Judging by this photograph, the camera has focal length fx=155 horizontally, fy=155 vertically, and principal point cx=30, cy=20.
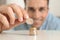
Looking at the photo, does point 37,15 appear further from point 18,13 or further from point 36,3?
point 18,13

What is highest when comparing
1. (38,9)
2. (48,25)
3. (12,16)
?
(12,16)

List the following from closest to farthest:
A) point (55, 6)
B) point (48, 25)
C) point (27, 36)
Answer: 1. point (27, 36)
2. point (48, 25)
3. point (55, 6)

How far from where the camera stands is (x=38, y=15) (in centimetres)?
144

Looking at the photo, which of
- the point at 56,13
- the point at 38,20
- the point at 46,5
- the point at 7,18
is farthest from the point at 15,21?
the point at 56,13

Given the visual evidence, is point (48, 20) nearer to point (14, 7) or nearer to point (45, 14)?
point (45, 14)

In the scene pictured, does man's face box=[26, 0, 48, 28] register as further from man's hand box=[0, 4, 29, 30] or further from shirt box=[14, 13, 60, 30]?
man's hand box=[0, 4, 29, 30]

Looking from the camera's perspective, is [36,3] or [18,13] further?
[36,3]

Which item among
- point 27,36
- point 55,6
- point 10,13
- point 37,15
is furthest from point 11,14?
point 55,6

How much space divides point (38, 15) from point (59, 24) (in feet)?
0.70

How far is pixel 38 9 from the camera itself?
1487 millimetres

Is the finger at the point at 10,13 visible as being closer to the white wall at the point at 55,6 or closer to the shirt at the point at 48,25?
the shirt at the point at 48,25

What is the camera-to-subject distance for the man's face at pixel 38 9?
56.8 inches

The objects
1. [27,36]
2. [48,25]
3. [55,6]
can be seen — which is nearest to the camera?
[27,36]

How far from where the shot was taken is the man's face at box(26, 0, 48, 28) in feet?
4.74
